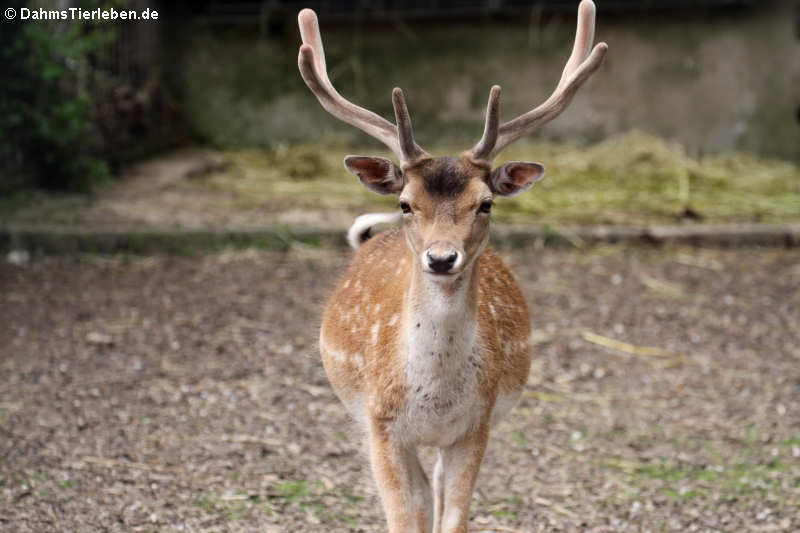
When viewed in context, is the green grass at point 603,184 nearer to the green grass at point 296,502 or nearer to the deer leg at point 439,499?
the green grass at point 296,502

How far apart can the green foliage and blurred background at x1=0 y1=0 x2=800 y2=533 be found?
27mm

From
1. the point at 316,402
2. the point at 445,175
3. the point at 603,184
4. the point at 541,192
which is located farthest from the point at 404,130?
the point at 603,184

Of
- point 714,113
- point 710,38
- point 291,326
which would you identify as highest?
point 710,38

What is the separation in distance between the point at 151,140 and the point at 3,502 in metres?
6.25

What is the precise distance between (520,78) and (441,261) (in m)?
7.51

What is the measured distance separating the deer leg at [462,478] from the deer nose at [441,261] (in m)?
0.63

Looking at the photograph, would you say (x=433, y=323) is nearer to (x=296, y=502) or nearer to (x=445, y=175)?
(x=445, y=175)

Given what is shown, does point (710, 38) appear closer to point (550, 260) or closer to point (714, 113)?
point (714, 113)

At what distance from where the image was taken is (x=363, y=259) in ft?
13.0

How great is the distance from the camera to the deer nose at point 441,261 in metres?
2.92

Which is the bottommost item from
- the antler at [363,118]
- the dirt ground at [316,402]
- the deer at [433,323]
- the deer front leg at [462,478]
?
the dirt ground at [316,402]

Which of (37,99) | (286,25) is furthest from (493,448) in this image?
(286,25)

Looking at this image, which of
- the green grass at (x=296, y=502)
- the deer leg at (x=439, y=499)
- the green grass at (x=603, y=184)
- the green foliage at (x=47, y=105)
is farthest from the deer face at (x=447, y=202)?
the green grass at (x=603, y=184)

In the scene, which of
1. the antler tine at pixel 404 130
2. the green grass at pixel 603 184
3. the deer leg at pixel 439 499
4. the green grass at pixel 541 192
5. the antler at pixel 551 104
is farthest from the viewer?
the green grass at pixel 603 184
